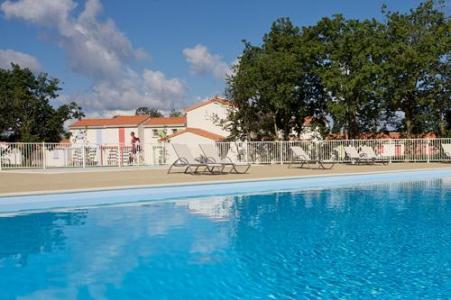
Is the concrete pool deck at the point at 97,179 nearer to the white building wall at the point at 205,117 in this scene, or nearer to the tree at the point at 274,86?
the tree at the point at 274,86

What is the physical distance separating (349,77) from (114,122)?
42646 mm

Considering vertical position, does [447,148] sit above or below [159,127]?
below

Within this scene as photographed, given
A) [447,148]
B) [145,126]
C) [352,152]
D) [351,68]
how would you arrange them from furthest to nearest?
[145,126] < [351,68] < [447,148] < [352,152]

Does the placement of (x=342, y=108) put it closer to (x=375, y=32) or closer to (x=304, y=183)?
(x=375, y=32)

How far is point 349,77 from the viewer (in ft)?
83.5

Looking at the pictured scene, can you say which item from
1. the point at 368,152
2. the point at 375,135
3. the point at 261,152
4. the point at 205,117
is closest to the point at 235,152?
the point at 261,152

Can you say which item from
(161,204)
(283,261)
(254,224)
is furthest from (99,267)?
(161,204)

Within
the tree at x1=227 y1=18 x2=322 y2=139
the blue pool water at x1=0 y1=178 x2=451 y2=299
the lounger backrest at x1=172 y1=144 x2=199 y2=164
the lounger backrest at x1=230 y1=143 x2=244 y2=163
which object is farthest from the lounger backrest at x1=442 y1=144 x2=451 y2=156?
the lounger backrest at x1=172 y1=144 x2=199 y2=164

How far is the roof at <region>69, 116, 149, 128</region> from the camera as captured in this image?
60656 millimetres

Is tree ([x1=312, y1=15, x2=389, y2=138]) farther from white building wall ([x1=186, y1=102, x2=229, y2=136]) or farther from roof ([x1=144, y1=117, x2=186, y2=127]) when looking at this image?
roof ([x1=144, y1=117, x2=186, y2=127])

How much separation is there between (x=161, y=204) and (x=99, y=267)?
492 cm

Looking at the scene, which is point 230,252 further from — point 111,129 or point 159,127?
point 111,129

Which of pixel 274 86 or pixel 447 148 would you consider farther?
pixel 274 86

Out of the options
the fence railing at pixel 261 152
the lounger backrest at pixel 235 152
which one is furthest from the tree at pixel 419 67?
the lounger backrest at pixel 235 152
